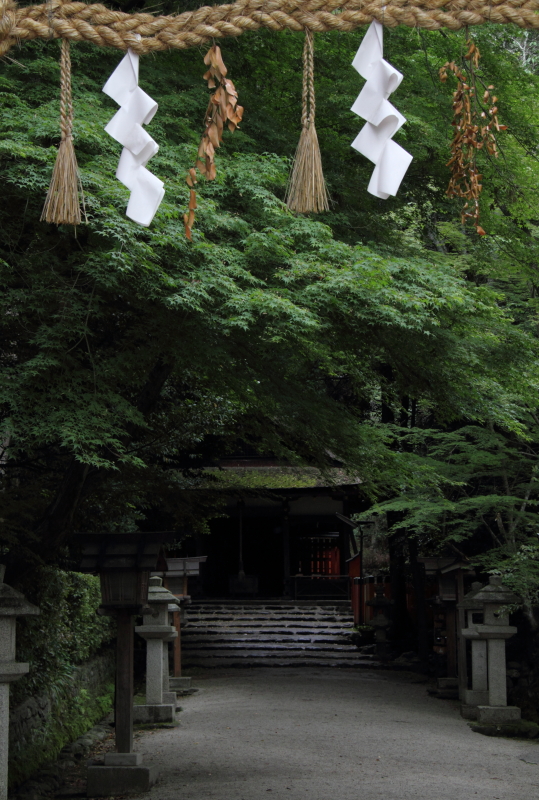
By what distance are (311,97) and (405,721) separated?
9.54 meters

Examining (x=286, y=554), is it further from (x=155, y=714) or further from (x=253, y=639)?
(x=155, y=714)

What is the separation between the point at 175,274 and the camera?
19.2 feet

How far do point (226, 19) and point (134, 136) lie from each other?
0.57 m

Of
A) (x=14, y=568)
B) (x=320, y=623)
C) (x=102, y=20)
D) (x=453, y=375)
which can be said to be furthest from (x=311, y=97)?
(x=320, y=623)

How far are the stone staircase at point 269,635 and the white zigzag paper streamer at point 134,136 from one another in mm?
14623

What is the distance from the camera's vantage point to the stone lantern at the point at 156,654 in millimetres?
10586

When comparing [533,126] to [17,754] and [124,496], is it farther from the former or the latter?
[17,754]

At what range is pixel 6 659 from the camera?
5266 mm

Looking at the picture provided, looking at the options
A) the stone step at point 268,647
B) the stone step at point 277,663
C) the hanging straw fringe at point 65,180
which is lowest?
A: the stone step at point 277,663

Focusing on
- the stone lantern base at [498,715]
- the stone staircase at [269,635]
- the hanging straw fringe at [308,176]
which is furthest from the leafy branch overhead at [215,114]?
the stone staircase at [269,635]

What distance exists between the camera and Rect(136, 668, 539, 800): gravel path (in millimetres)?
7059

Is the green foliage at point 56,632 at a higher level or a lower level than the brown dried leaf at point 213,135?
lower

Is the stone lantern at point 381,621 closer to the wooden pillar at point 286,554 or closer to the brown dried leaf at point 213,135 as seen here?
the wooden pillar at point 286,554

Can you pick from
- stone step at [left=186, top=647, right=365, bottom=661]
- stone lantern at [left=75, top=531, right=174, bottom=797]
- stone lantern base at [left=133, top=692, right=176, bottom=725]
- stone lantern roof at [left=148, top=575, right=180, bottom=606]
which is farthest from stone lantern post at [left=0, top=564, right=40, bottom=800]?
stone step at [left=186, top=647, right=365, bottom=661]
